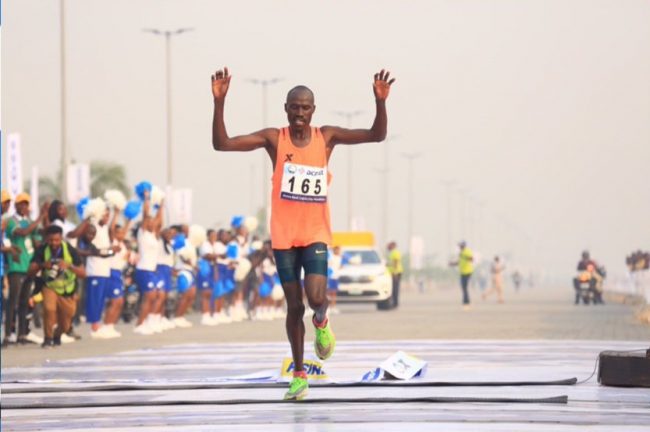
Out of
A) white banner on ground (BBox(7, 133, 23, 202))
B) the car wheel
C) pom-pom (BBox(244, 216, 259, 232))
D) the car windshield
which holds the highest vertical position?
white banner on ground (BBox(7, 133, 23, 202))

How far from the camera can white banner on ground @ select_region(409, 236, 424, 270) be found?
134125 mm

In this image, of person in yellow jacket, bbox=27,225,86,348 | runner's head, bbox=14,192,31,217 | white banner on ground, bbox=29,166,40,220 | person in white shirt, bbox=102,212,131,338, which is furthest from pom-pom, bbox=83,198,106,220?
white banner on ground, bbox=29,166,40,220

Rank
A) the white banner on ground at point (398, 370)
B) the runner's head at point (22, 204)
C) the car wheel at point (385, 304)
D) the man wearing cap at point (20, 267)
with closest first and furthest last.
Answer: the white banner on ground at point (398, 370), the man wearing cap at point (20, 267), the runner's head at point (22, 204), the car wheel at point (385, 304)

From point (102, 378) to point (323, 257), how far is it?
3599 millimetres

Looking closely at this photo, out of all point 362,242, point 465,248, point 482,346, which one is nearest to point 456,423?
point 482,346

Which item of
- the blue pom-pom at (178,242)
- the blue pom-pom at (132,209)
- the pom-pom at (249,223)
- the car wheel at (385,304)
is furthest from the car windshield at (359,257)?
the blue pom-pom at (132,209)

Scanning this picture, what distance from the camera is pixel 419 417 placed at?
1030 centimetres

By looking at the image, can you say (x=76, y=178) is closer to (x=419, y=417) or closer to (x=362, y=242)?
(x=362, y=242)

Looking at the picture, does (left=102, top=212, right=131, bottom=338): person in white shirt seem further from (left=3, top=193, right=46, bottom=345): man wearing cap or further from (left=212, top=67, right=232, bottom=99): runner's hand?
→ (left=212, top=67, right=232, bottom=99): runner's hand

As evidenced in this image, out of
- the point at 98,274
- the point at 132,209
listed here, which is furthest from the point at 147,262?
the point at 98,274

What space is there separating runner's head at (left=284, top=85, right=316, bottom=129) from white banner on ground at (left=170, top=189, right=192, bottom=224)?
5045 cm

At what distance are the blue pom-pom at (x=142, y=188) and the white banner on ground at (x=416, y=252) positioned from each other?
10542cm

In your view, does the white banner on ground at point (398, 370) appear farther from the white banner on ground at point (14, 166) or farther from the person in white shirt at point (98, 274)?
the white banner on ground at point (14, 166)

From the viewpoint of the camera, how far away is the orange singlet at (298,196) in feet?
39.7
